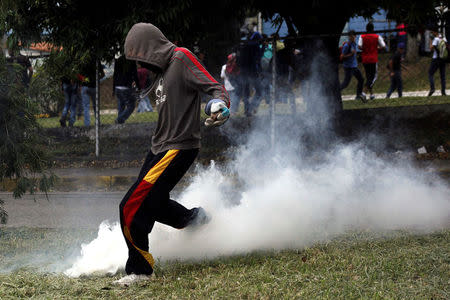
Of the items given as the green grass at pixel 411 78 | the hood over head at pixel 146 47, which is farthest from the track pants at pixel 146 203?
the green grass at pixel 411 78

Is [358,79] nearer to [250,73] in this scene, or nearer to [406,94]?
[406,94]

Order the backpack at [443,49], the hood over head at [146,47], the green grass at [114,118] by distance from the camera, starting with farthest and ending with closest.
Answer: the backpack at [443,49]
the green grass at [114,118]
the hood over head at [146,47]

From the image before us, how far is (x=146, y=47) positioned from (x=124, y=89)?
22.6ft

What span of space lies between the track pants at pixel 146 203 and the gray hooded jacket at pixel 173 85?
11cm

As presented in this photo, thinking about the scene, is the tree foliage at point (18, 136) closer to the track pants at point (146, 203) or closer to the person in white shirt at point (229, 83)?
the track pants at point (146, 203)

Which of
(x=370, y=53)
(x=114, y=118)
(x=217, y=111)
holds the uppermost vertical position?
(x=370, y=53)

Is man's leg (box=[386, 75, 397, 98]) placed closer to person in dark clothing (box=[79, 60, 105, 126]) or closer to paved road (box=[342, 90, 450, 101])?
paved road (box=[342, 90, 450, 101])

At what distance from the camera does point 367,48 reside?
1087cm

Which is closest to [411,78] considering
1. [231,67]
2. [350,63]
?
[350,63]

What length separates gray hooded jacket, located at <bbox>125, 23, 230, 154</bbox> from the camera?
3814 millimetres

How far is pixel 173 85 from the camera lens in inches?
152

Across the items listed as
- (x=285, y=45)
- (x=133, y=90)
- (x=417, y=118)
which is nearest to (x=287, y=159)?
(x=285, y=45)

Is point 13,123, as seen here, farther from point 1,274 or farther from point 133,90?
point 133,90

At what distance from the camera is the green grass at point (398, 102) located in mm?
9602
